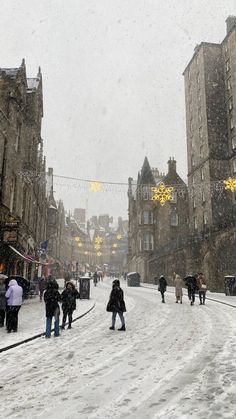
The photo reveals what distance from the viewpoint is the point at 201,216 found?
39.5m

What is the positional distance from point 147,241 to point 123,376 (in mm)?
50176

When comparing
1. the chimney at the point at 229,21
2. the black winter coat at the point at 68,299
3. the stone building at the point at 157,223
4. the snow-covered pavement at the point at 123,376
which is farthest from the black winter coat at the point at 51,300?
the chimney at the point at 229,21

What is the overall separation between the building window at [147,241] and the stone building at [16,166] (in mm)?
28372

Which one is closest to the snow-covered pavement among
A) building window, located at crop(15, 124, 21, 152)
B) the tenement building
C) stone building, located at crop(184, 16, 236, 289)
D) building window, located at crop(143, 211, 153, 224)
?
building window, located at crop(15, 124, 21, 152)

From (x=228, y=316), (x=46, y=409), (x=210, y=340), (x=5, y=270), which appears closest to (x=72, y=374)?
(x=46, y=409)

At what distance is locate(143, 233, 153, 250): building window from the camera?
181ft

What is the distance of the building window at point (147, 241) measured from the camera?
55.3 m

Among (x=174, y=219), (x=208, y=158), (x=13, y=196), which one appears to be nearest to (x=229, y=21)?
(x=208, y=158)

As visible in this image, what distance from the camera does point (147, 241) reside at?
182 ft

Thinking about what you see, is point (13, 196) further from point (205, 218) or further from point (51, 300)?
point (205, 218)

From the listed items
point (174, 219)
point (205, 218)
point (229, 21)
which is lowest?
point (205, 218)

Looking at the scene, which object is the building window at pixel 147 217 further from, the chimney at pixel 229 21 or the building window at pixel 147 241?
the chimney at pixel 229 21

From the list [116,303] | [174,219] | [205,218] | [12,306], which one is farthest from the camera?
[174,219]

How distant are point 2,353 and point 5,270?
13.4 meters
